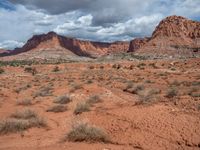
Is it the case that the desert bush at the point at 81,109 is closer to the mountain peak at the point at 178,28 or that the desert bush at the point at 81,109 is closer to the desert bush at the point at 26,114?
the desert bush at the point at 26,114

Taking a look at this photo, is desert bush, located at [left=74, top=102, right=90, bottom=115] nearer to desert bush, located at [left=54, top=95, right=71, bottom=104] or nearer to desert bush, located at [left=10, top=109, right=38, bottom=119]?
desert bush, located at [left=10, top=109, right=38, bottom=119]

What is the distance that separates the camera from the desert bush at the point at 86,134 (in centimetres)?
818

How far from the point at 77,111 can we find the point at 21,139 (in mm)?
3950

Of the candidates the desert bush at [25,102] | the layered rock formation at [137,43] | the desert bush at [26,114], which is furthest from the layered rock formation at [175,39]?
the desert bush at [26,114]

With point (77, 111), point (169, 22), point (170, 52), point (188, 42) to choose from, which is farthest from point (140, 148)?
point (169, 22)

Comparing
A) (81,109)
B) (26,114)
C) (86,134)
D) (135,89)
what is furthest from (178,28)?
(86,134)

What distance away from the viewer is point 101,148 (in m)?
7.59

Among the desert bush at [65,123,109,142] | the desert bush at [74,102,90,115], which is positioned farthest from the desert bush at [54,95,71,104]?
the desert bush at [65,123,109,142]

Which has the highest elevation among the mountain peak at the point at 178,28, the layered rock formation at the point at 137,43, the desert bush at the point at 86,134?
the mountain peak at the point at 178,28

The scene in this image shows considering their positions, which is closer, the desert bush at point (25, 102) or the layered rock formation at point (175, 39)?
the desert bush at point (25, 102)

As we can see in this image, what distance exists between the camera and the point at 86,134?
8273 millimetres

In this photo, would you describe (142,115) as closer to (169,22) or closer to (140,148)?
(140,148)

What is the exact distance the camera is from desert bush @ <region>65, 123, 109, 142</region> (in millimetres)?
8180

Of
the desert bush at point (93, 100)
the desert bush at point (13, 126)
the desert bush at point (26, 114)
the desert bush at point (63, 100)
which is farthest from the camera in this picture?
the desert bush at point (63, 100)
